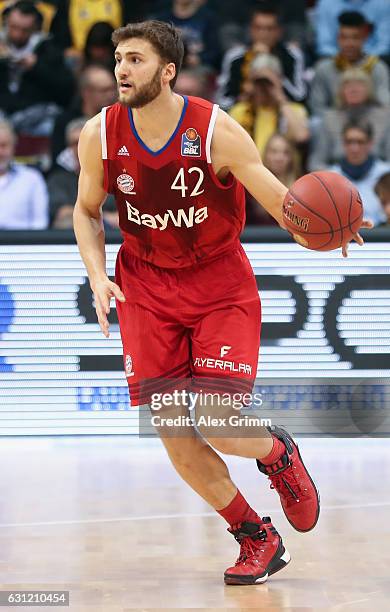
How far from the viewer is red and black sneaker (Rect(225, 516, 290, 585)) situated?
15.2 ft

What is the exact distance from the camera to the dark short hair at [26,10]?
10742 mm

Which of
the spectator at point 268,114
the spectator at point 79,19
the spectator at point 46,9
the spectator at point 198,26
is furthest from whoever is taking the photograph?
the spectator at point 46,9

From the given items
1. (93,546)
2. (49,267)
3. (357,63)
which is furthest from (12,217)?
(93,546)

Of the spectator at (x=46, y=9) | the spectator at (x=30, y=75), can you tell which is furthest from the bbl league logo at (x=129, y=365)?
the spectator at (x=46, y=9)

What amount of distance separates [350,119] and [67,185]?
232 centimetres

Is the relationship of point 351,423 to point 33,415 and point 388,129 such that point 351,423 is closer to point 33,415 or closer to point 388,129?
point 33,415

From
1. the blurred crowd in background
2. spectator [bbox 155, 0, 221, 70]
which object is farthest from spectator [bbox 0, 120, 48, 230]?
spectator [bbox 155, 0, 221, 70]

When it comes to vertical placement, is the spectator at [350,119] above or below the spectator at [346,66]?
below

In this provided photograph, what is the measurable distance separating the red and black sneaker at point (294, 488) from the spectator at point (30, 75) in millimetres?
6163

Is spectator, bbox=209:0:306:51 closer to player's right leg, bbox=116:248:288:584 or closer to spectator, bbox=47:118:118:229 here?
spectator, bbox=47:118:118:229

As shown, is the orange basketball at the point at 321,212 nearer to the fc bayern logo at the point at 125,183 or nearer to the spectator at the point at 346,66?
the fc bayern logo at the point at 125,183

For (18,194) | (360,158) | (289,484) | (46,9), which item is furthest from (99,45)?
(289,484)

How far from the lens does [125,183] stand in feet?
14.9

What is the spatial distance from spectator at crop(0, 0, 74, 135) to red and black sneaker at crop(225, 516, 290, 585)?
6.29 meters
